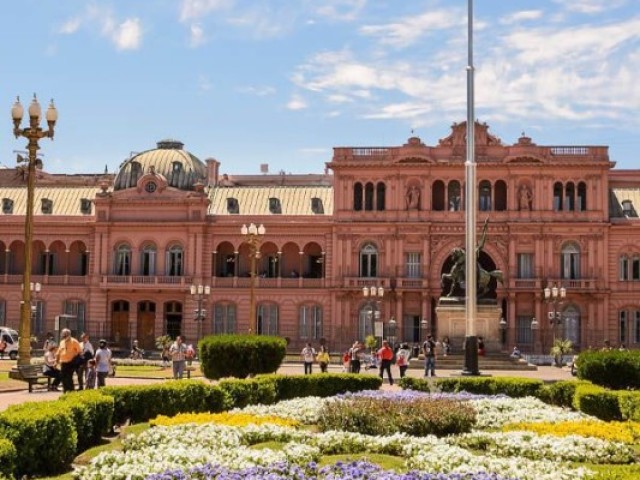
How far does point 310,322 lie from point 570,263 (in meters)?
19.6

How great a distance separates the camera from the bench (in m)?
32.4

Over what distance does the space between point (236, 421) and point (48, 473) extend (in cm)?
498

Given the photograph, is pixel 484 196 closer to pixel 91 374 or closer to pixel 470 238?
pixel 470 238

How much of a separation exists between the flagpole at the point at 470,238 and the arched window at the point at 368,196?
37.9 meters

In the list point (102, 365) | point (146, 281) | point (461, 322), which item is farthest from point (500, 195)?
point (102, 365)

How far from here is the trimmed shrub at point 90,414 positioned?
1858 cm

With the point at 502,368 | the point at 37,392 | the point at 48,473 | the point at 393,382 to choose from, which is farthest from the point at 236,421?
the point at 502,368

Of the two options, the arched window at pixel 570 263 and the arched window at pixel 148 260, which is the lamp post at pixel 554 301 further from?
the arched window at pixel 148 260

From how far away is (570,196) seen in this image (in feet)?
235

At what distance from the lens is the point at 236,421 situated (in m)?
20.5

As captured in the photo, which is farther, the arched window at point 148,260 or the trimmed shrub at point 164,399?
the arched window at point 148,260

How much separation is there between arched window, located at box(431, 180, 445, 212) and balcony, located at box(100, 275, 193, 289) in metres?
19.3

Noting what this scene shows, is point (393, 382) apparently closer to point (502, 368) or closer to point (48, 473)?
point (502, 368)

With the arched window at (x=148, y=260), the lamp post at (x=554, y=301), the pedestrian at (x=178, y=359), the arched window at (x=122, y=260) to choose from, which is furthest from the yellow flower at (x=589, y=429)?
the arched window at (x=122, y=260)
